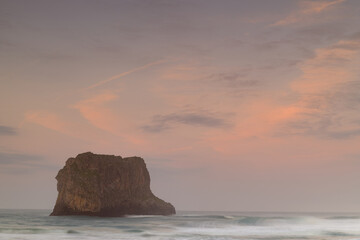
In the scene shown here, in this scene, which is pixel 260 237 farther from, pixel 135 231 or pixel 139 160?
pixel 139 160

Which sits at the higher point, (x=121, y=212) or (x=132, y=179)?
(x=132, y=179)

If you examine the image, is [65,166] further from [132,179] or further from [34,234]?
[34,234]

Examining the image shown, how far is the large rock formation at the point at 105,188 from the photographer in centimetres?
11069

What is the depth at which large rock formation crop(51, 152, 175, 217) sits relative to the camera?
11069cm

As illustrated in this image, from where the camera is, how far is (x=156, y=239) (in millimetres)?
50875

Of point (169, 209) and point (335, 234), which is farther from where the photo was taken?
point (169, 209)

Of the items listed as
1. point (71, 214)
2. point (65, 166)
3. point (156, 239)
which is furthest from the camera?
point (65, 166)

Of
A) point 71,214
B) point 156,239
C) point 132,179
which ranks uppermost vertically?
point 132,179

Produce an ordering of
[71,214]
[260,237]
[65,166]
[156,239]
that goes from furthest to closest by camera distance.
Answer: [65,166] < [71,214] < [260,237] < [156,239]

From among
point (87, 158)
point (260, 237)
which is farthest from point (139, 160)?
point (260, 237)

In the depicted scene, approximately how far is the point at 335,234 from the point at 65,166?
72112 millimetres

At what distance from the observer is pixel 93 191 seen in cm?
11288

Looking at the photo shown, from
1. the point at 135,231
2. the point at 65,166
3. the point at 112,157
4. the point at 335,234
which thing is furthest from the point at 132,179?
the point at 335,234

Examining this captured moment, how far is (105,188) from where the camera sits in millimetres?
116375
